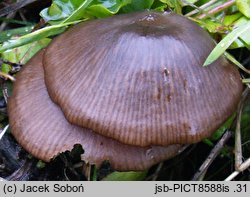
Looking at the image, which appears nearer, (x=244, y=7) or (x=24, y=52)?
A: (x=244, y=7)

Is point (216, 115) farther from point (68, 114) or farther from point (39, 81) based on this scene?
point (39, 81)

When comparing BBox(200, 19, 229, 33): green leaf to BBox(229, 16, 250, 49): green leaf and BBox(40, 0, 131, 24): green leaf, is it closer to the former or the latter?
BBox(229, 16, 250, 49): green leaf

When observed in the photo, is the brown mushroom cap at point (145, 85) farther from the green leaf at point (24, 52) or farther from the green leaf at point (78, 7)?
the green leaf at point (24, 52)

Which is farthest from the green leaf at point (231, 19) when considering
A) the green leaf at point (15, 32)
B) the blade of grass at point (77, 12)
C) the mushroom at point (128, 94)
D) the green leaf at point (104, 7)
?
the green leaf at point (15, 32)

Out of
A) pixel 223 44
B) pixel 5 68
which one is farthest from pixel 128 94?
pixel 5 68

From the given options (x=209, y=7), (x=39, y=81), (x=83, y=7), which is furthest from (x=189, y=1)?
(x=39, y=81)

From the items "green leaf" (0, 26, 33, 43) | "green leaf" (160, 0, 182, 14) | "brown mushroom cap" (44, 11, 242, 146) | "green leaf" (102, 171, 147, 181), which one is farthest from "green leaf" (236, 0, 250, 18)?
"green leaf" (0, 26, 33, 43)

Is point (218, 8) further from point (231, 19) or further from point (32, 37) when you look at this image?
point (32, 37)
